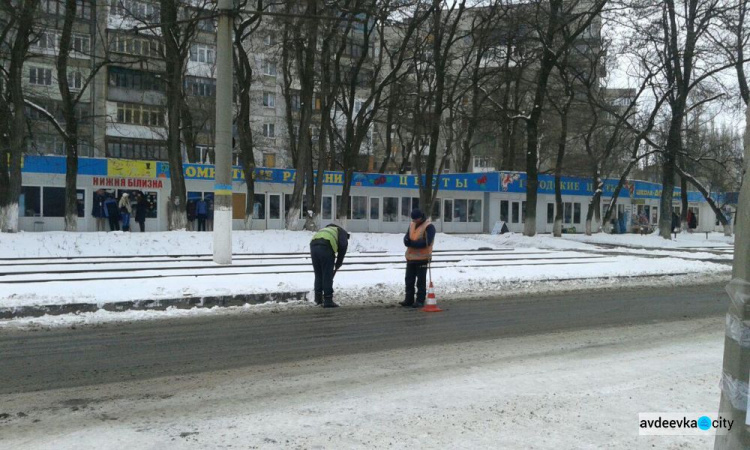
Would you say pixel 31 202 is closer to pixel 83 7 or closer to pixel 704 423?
pixel 83 7

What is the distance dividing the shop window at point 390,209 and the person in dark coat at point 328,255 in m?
29.6

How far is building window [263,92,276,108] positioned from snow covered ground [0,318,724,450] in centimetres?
5257

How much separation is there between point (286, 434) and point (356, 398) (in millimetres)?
1137

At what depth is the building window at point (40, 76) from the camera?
45156 millimetres

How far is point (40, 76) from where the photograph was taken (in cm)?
4622

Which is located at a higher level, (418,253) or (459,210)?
(459,210)

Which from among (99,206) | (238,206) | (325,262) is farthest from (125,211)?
(325,262)

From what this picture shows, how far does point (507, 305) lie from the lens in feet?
43.3

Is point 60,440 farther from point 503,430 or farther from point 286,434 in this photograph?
point 503,430

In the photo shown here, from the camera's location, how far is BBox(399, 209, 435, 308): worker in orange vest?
12.5 m

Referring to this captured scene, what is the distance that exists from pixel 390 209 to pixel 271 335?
33156 millimetres

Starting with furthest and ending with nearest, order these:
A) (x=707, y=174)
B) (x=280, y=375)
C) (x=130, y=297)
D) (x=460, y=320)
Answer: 1. (x=707, y=174)
2. (x=130, y=297)
3. (x=460, y=320)
4. (x=280, y=375)

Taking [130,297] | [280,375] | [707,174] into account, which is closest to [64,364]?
[280,375]

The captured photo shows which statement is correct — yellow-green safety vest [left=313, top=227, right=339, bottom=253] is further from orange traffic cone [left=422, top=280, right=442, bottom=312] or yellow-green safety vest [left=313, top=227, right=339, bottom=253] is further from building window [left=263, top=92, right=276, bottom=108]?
building window [left=263, top=92, right=276, bottom=108]
